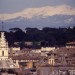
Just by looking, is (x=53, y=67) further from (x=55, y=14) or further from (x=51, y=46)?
(x=55, y=14)

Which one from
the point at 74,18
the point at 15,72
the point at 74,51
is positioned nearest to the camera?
the point at 15,72

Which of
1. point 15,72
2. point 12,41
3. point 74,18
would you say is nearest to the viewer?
point 15,72

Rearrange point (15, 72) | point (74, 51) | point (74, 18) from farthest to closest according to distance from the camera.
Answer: point (74, 18)
point (74, 51)
point (15, 72)

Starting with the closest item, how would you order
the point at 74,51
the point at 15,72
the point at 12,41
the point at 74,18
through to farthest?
the point at 15,72 → the point at 74,51 → the point at 74,18 → the point at 12,41

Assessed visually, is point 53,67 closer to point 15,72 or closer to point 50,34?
point 15,72

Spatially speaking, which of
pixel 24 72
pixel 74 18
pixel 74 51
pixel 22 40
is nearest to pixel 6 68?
pixel 24 72

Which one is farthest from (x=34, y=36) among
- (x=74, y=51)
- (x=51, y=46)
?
(x=74, y=51)

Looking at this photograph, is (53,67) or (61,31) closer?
(53,67)

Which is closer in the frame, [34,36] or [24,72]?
[24,72]

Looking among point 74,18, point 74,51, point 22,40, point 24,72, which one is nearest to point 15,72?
point 24,72
